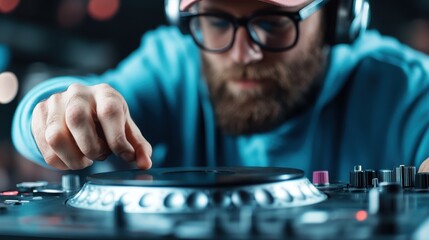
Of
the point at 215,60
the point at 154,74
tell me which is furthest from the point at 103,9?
the point at 215,60

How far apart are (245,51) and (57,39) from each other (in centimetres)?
66

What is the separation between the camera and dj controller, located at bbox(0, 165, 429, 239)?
0.52m

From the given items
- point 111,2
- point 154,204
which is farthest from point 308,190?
point 111,2

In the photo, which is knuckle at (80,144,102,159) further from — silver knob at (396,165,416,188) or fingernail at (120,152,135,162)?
silver knob at (396,165,416,188)

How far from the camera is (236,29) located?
138 cm

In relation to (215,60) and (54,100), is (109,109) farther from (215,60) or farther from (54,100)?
(215,60)

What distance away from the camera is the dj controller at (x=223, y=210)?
0.52 meters

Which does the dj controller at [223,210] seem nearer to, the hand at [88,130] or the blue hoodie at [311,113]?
the hand at [88,130]

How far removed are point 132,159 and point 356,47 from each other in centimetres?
85

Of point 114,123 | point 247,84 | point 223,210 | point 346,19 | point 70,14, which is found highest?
point 70,14

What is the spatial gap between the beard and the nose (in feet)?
0.07

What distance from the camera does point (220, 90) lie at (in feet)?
5.40

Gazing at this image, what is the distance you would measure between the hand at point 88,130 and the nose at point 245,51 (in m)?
0.67

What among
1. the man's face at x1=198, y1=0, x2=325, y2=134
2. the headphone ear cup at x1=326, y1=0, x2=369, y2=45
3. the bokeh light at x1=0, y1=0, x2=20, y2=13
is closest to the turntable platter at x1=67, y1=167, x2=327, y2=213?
the headphone ear cup at x1=326, y1=0, x2=369, y2=45
